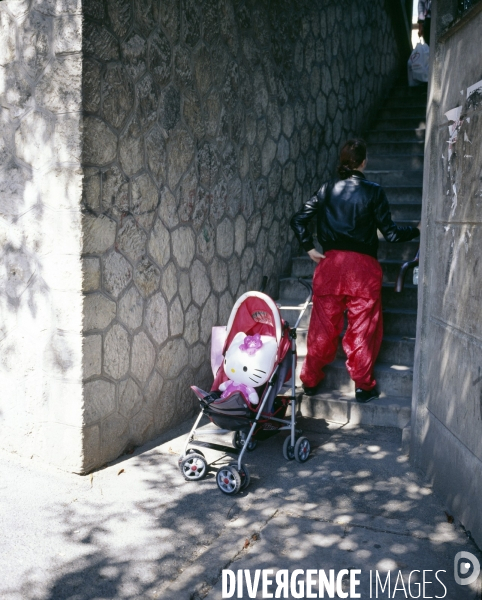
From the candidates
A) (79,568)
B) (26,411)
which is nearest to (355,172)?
(26,411)

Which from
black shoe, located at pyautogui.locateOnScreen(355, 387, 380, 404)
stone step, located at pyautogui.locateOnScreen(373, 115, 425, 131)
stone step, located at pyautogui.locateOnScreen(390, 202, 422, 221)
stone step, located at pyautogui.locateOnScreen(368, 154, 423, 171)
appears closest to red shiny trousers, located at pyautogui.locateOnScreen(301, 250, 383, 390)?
black shoe, located at pyautogui.locateOnScreen(355, 387, 380, 404)

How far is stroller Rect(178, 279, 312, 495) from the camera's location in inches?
172

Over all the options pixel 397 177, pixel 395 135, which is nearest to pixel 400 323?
pixel 397 177

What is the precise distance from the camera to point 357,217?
523 cm

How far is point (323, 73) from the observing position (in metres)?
7.84

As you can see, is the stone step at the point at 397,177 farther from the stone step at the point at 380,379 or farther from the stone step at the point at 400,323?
the stone step at the point at 380,379

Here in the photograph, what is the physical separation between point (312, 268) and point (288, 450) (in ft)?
8.83

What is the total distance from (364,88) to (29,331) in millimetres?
6492

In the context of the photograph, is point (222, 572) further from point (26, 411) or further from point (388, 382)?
point (388, 382)

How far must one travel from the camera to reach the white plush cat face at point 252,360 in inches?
181

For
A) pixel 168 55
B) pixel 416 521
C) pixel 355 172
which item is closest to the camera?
pixel 416 521

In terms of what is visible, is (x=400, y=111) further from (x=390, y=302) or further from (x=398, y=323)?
(x=398, y=323)

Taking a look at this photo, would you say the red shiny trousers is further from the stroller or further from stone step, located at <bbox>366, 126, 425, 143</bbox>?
stone step, located at <bbox>366, 126, 425, 143</bbox>

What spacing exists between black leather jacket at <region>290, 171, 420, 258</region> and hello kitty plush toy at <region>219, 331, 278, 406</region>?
3.72 ft
